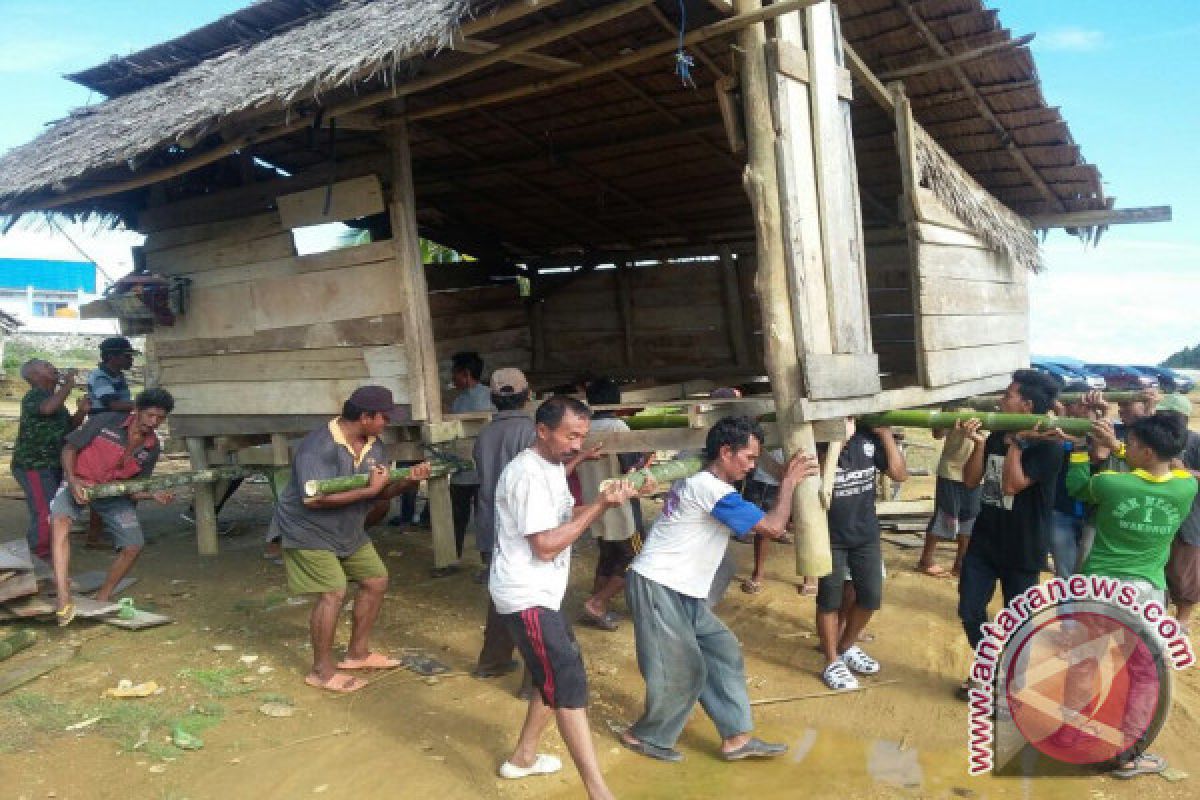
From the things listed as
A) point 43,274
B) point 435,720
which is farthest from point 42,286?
point 435,720

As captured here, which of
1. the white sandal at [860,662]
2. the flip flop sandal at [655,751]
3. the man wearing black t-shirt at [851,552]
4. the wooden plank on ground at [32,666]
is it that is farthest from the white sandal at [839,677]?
the wooden plank on ground at [32,666]

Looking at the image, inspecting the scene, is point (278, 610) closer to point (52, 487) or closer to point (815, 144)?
point (52, 487)

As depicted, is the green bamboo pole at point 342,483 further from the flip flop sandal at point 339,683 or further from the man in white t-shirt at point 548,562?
the man in white t-shirt at point 548,562

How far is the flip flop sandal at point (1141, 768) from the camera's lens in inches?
154

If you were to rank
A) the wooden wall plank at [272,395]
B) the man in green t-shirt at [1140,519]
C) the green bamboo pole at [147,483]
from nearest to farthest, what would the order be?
the man in green t-shirt at [1140,519] < the green bamboo pole at [147,483] < the wooden wall plank at [272,395]

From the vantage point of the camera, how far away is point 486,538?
536cm

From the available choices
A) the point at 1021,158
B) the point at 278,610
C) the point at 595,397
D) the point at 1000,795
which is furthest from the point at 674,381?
the point at 1000,795

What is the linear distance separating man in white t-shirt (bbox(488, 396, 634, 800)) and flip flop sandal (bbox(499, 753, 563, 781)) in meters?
0.43

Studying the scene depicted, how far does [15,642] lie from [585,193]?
5679 millimetres

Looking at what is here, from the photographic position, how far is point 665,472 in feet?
12.4

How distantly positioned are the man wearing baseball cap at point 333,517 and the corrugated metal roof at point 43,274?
134ft

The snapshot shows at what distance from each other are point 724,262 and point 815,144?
4158 mm

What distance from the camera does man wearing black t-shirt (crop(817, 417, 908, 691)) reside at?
16.1ft

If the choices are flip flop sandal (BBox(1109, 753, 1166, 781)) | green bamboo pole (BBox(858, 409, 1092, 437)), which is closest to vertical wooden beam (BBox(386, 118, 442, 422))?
green bamboo pole (BBox(858, 409, 1092, 437))
